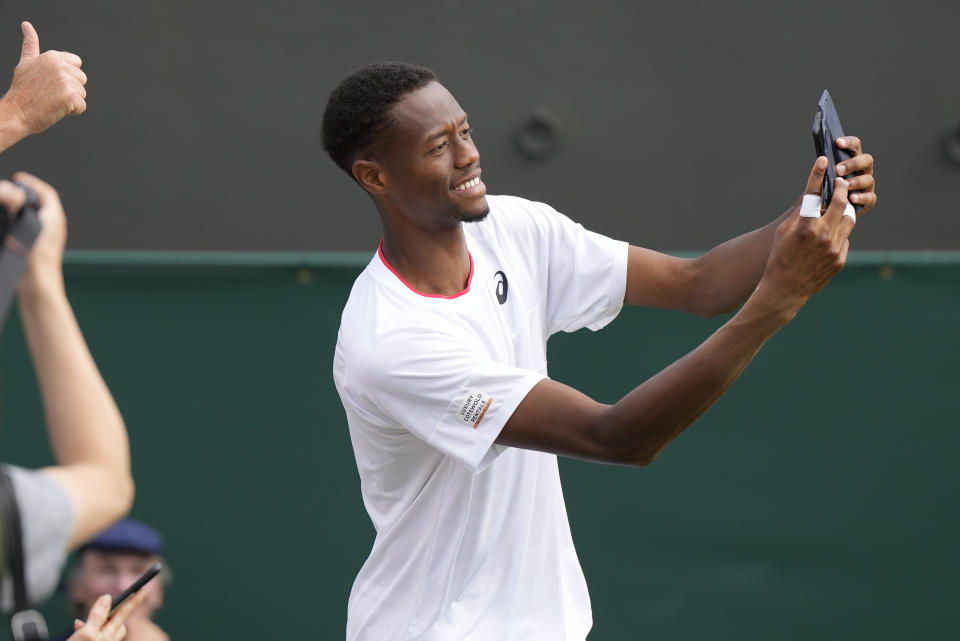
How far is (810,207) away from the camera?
7.64ft

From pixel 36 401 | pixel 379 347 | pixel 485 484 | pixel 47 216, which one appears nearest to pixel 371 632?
pixel 485 484

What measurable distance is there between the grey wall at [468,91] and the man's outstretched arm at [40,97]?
6.09ft

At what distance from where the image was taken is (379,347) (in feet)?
8.86

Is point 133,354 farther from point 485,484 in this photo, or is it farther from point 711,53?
point 711,53

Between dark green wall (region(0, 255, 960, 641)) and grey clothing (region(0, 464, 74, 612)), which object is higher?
grey clothing (region(0, 464, 74, 612))

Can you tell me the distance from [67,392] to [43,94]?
1.52 meters

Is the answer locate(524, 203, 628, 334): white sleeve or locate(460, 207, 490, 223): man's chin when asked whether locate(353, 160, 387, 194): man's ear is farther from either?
locate(524, 203, 628, 334): white sleeve

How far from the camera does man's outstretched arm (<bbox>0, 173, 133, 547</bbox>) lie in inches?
65.6

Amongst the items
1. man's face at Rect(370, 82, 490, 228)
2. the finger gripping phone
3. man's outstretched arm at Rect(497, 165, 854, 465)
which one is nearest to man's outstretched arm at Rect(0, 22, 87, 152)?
man's face at Rect(370, 82, 490, 228)

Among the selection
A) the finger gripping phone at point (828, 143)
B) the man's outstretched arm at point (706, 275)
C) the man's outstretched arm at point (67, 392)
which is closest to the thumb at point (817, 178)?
the finger gripping phone at point (828, 143)

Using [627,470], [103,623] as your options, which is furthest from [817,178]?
[627,470]

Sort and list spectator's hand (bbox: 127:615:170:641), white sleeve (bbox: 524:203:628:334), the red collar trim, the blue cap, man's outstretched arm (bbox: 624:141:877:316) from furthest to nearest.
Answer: the blue cap → spectator's hand (bbox: 127:615:170:641) → white sleeve (bbox: 524:203:628:334) → man's outstretched arm (bbox: 624:141:877:316) → the red collar trim

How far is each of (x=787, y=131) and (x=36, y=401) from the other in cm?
283

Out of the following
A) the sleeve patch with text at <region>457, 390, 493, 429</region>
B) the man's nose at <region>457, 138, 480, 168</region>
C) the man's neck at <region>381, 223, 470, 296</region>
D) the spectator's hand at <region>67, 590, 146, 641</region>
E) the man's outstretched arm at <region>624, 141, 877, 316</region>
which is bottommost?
the spectator's hand at <region>67, 590, 146, 641</region>
